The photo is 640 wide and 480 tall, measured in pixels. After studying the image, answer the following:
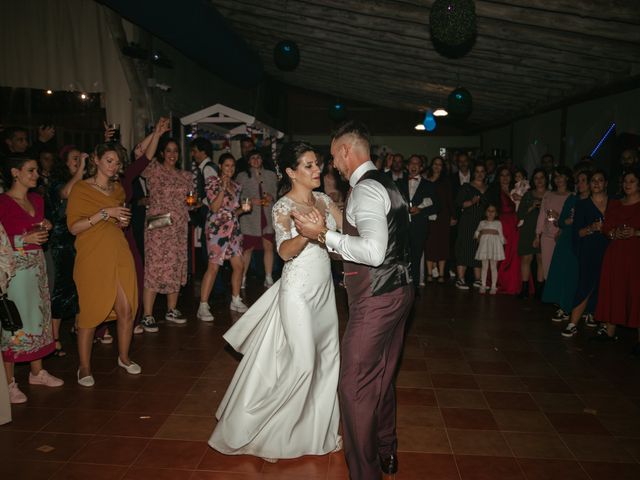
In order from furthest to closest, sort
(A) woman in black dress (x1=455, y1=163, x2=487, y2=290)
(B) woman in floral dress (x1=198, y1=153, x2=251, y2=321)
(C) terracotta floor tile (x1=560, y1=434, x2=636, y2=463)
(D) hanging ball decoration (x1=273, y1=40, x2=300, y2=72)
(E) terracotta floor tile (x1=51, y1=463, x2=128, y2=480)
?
(D) hanging ball decoration (x1=273, y1=40, x2=300, y2=72)
(A) woman in black dress (x1=455, y1=163, x2=487, y2=290)
(B) woman in floral dress (x1=198, y1=153, x2=251, y2=321)
(C) terracotta floor tile (x1=560, y1=434, x2=636, y2=463)
(E) terracotta floor tile (x1=51, y1=463, x2=128, y2=480)

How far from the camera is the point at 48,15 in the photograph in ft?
21.1

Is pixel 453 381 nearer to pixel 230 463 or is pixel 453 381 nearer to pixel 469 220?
pixel 230 463

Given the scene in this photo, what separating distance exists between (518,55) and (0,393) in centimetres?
746

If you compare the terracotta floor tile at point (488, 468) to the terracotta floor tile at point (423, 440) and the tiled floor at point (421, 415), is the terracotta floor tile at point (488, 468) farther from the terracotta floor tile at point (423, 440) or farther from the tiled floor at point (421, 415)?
the terracotta floor tile at point (423, 440)

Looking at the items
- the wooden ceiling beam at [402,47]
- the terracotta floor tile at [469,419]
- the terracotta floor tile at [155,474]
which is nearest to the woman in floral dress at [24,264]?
the terracotta floor tile at [155,474]

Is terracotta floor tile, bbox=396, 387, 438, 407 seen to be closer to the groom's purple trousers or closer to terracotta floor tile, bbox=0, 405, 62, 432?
the groom's purple trousers

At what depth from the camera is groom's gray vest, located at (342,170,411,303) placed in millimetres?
2340

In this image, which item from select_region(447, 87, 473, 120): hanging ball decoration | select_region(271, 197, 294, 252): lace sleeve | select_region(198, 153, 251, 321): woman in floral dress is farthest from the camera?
select_region(447, 87, 473, 120): hanging ball decoration

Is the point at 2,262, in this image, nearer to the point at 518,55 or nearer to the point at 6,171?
the point at 6,171

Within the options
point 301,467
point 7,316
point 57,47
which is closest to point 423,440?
point 301,467

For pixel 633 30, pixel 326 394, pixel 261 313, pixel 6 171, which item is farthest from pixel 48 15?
pixel 633 30

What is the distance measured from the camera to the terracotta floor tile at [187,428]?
10.3 feet

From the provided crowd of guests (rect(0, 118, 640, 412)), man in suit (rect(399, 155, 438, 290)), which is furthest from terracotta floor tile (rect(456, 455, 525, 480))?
man in suit (rect(399, 155, 438, 290))

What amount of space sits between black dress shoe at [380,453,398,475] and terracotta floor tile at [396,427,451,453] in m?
0.26
